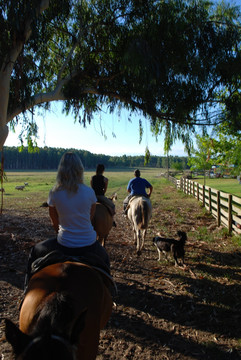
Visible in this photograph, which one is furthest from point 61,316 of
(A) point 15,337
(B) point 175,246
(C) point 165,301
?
(B) point 175,246

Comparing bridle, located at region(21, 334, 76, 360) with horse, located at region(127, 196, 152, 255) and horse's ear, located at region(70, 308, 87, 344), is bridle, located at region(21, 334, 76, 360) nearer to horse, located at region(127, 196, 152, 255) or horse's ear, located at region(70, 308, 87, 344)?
horse's ear, located at region(70, 308, 87, 344)

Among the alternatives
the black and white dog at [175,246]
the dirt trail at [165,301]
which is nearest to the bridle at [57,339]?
the dirt trail at [165,301]

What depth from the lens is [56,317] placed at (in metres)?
1.60

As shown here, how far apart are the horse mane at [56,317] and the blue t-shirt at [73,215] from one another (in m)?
1.11

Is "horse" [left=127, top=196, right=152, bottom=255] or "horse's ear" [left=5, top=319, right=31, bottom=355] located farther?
"horse" [left=127, top=196, right=152, bottom=255]

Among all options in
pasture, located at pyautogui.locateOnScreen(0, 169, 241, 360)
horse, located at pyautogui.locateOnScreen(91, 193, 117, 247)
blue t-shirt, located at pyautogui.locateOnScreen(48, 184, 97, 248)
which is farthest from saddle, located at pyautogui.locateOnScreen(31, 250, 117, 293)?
horse, located at pyautogui.locateOnScreen(91, 193, 117, 247)

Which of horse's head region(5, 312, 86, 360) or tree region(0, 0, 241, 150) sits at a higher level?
tree region(0, 0, 241, 150)

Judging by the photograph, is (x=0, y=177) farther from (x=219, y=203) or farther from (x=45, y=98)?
(x=219, y=203)

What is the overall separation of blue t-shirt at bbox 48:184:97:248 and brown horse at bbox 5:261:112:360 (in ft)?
1.62

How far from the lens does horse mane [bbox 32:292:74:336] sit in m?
1.57

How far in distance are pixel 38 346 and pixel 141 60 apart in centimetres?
600

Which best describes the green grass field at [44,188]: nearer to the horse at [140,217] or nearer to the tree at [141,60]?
the tree at [141,60]

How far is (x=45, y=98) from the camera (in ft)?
21.0

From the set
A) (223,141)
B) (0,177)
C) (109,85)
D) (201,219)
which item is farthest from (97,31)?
(223,141)
